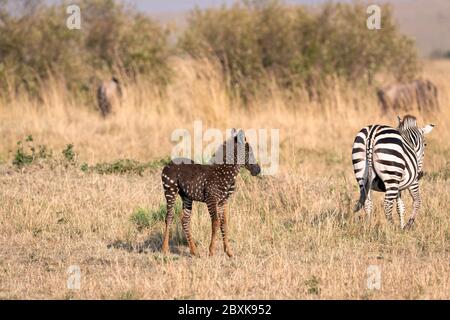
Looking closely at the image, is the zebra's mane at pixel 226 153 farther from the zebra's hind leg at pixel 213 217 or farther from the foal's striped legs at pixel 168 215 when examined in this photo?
the foal's striped legs at pixel 168 215

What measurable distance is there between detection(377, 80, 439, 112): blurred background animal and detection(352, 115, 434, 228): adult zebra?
7.83m

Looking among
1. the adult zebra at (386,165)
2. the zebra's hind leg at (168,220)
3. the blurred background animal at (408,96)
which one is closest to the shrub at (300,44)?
the blurred background animal at (408,96)

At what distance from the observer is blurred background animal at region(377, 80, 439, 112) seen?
17000 mm

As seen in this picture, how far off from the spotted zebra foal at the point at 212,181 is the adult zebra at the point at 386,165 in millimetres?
1530

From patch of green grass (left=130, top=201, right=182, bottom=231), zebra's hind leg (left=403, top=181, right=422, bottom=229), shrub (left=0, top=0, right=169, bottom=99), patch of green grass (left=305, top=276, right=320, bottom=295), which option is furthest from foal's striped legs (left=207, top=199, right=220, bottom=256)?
shrub (left=0, top=0, right=169, bottom=99)

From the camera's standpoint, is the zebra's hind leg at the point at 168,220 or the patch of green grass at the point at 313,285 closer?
the patch of green grass at the point at 313,285

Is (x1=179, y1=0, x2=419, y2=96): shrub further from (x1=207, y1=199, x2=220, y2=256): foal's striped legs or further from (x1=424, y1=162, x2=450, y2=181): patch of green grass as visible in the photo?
(x1=207, y1=199, x2=220, y2=256): foal's striped legs

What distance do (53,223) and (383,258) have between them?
12.3 feet

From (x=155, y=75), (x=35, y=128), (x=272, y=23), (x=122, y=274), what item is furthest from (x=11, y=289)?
(x=272, y=23)

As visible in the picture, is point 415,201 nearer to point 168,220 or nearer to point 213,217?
point 213,217

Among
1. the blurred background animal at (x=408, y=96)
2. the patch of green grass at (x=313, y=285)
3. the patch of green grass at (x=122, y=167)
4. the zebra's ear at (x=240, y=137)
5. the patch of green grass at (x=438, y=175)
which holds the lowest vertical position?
the patch of green grass at (x=313, y=285)

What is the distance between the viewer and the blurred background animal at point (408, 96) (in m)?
17.0

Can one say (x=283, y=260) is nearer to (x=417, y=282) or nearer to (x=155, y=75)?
(x=417, y=282)

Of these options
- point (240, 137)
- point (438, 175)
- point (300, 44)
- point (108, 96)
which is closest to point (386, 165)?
point (240, 137)
